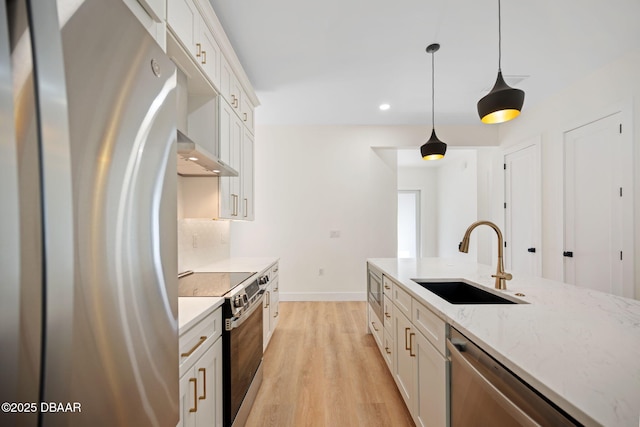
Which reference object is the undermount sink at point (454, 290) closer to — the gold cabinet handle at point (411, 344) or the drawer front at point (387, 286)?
the drawer front at point (387, 286)

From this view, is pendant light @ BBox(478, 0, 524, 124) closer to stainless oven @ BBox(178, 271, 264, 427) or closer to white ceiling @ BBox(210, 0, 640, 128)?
white ceiling @ BBox(210, 0, 640, 128)

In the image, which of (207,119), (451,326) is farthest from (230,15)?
(451,326)

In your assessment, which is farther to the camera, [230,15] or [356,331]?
[356,331]

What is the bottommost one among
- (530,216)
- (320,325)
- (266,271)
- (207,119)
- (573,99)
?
(320,325)

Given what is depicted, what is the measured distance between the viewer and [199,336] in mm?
1214

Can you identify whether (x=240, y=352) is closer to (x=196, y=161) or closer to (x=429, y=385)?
(x=429, y=385)

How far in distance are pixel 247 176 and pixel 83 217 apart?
266cm

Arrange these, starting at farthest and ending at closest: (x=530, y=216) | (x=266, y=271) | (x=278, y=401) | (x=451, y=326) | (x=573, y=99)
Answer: (x=530, y=216) → (x=573, y=99) → (x=266, y=271) → (x=278, y=401) → (x=451, y=326)

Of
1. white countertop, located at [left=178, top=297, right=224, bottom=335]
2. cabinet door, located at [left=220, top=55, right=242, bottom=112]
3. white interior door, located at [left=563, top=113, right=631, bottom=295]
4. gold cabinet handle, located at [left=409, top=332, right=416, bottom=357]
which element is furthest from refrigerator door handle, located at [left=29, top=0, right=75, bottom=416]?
white interior door, located at [left=563, top=113, right=631, bottom=295]

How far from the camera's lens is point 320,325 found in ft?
11.5

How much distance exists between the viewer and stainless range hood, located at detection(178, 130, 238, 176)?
53.6 inches

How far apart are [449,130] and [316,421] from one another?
455 cm

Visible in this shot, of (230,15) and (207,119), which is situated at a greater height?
(230,15)

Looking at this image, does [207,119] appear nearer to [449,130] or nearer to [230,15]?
[230,15]
